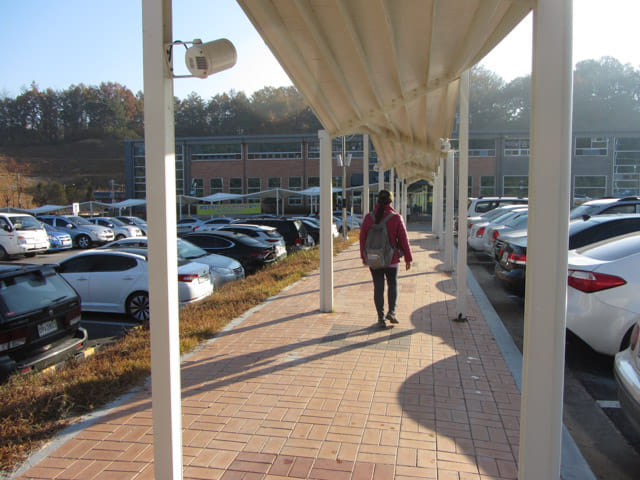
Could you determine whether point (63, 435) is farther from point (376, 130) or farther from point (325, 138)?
point (376, 130)

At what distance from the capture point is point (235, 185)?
170ft

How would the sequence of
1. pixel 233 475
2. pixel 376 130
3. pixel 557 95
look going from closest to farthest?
pixel 557 95, pixel 233 475, pixel 376 130

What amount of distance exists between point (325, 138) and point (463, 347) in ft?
12.2

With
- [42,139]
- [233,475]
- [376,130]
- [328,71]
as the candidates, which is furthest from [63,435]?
[42,139]

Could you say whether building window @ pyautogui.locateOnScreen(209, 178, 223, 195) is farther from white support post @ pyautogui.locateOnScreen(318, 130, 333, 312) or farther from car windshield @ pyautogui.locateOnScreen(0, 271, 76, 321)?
car windshield @ pyautogui.locateOnScreen(0, 271, 76, 321)

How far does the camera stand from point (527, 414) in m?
2.40

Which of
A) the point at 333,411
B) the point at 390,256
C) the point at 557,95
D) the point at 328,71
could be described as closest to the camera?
the point at 557,95

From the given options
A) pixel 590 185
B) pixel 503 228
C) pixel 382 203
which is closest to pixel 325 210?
pixel 382 203

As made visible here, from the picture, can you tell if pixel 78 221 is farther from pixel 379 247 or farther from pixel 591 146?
pixel 591 146

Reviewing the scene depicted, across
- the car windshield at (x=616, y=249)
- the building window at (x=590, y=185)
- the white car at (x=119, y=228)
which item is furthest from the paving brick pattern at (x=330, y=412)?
the building window at (x=590, y=185)

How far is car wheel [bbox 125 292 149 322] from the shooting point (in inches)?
333

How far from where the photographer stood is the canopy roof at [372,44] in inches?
159

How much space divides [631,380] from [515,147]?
4702 centimetres

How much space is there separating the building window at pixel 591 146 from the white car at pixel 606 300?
4583 cm
